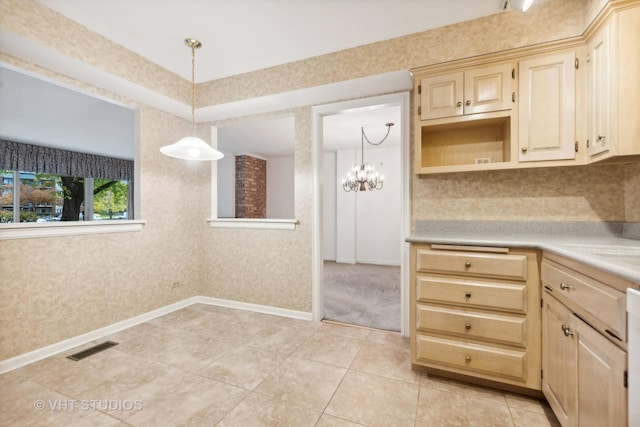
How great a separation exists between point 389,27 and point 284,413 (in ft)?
9.20

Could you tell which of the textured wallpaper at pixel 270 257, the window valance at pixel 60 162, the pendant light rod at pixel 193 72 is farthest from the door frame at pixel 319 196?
the window valance at pixel 60 162

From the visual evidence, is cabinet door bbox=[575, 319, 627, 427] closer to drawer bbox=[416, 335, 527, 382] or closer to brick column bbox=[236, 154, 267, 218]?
drawer bbox=[416, 335, 527, 382]

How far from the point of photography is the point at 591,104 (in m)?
1.72

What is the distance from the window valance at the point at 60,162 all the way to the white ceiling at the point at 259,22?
4212mm

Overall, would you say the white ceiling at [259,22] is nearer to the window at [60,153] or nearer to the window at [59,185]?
the window at [60,153]

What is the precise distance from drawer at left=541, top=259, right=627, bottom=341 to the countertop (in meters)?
0.08

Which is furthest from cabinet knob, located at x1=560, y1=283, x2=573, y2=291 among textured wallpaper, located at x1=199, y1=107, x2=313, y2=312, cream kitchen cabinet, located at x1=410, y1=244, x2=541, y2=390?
textured wallpaper, located at x1=199, y1=107, x2=313, y2=312

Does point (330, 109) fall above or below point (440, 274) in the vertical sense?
above

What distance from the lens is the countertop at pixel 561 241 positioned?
104 centimetres

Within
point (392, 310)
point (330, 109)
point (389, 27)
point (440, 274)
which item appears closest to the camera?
point (440, 274)

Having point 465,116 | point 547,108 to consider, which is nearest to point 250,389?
point 465,116

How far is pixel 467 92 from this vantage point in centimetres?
204

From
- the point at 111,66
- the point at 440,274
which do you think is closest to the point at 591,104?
the point at 440,274

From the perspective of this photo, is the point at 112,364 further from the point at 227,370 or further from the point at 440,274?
the point at 440,274
